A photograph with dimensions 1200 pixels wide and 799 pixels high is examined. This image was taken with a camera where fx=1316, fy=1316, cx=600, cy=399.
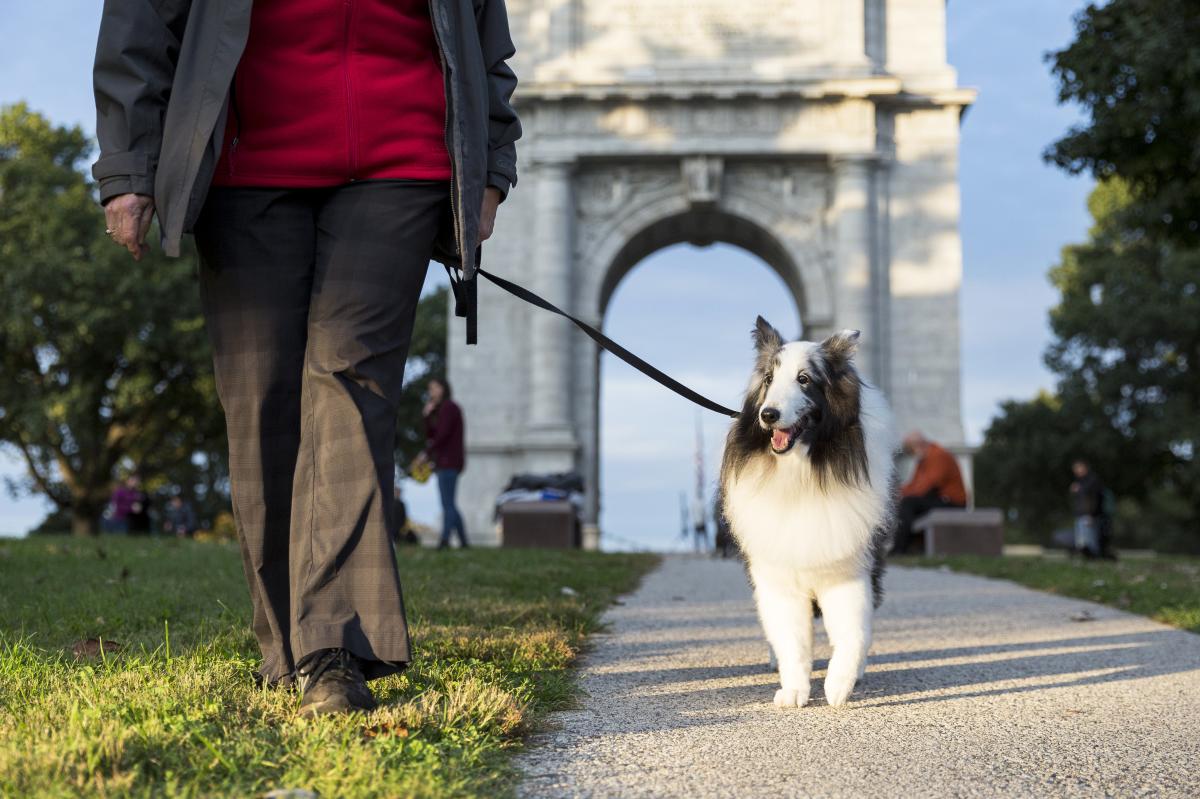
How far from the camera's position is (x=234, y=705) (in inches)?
127

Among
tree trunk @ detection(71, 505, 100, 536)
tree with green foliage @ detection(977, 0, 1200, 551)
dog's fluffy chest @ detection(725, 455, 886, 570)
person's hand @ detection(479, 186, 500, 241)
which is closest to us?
person's hand @ detection(479, 186, 500, 241)

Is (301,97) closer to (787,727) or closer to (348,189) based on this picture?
(348,189)

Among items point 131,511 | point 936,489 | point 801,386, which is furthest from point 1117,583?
point 131,511

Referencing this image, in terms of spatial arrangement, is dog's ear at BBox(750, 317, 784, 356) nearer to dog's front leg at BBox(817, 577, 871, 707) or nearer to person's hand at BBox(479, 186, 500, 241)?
dog's front leg at BBox(817, 577, 871, 707)

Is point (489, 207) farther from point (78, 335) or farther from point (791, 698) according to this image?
point (78, 335)

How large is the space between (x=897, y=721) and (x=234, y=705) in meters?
1.88

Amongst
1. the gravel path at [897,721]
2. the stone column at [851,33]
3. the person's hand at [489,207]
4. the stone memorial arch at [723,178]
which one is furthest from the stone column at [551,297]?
the person's hand at [489,207]

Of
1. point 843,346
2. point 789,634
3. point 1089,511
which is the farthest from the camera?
point 1089,511

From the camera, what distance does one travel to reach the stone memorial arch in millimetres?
25109

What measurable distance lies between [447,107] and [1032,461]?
36.9 metres

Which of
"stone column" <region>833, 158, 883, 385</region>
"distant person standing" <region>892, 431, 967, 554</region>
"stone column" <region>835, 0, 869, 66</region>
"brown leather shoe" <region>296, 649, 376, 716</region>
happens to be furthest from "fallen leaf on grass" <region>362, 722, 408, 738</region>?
"stone column" <region>835, 0, 869, 66</region>

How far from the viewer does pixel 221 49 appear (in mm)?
3291

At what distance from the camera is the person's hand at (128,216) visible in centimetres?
325

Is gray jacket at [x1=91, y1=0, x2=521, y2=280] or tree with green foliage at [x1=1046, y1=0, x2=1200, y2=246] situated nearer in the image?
gray jacket at [x1=91, y1=0, x2=521, y2=280]
